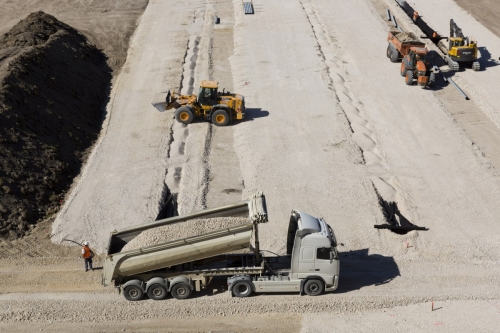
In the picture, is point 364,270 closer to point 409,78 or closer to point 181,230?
point 181,230

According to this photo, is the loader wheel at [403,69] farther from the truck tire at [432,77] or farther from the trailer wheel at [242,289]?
the trailer wheel at [242,289]

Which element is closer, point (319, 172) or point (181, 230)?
point (181, 230)

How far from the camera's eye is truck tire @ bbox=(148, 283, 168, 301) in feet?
49.0

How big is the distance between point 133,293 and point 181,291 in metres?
1.26

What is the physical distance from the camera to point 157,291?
15.0m

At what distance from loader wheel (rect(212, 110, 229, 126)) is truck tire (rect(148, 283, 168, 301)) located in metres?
11.6

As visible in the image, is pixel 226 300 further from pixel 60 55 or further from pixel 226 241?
pixel 60 55

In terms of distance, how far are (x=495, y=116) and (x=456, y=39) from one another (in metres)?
6.75

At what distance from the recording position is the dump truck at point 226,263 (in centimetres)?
1448

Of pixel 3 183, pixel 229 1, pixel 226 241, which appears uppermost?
pixel 226 241

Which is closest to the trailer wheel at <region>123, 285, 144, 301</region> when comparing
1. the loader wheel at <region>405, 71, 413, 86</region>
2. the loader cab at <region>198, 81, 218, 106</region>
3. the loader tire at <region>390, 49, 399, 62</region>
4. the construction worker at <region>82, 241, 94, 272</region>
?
the construction worker at <region>82, 241, 94, 272</region>

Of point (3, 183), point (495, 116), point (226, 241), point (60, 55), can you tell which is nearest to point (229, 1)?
point (60, 55)

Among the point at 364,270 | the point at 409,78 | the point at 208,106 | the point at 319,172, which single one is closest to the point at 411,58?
the point at 409,78

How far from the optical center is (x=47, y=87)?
2569cm
